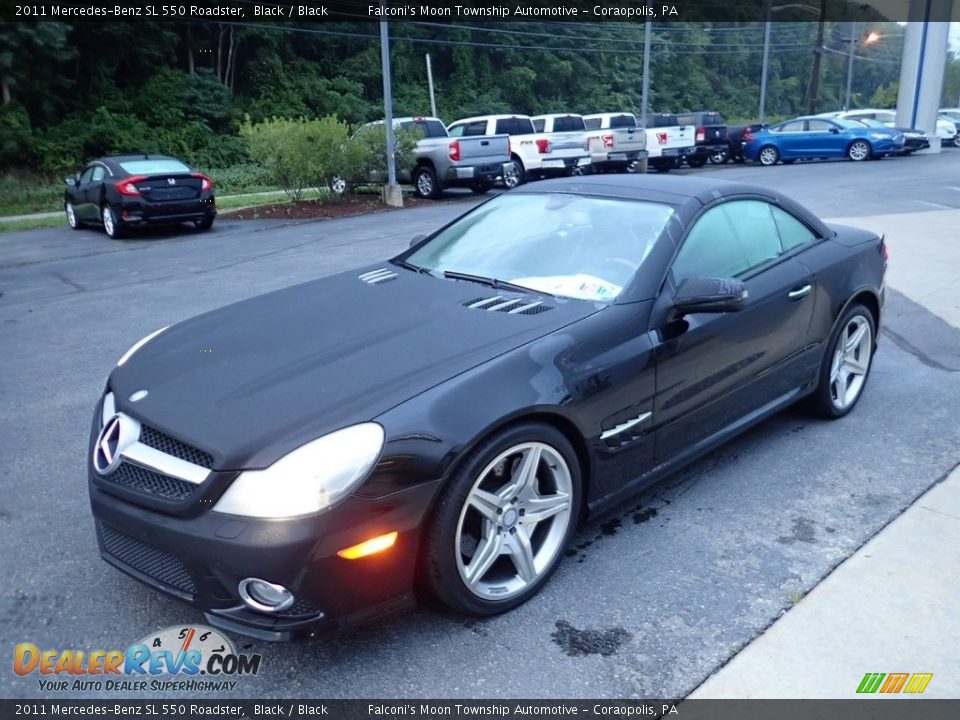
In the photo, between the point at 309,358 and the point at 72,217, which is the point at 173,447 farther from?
the point at 72,217

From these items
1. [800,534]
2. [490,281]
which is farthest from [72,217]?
[800,534]

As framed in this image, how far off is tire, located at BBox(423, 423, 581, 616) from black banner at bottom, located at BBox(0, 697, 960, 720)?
41 centimetres

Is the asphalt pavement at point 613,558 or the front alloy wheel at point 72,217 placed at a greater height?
the asphalt pavement at point 613,558

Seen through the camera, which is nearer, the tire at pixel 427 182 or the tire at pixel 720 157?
the tire at pixel 427 182

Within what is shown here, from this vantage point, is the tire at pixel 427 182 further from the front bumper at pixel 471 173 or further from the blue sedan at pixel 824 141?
the blue sedan at pixel 824 141

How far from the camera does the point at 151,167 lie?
14750mm

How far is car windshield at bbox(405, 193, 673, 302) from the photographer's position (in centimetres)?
386

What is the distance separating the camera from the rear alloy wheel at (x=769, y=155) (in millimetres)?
27719

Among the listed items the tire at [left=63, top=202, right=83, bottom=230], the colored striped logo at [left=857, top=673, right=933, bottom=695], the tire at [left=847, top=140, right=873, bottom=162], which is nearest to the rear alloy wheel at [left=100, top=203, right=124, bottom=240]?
the tire at [left=63, top=202, right=83, bottom=230]

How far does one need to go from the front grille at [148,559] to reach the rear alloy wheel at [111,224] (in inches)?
498

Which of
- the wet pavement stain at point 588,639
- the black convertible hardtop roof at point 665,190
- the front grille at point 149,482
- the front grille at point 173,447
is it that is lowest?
the wet pavement stain at point 588,639

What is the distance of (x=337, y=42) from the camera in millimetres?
41344

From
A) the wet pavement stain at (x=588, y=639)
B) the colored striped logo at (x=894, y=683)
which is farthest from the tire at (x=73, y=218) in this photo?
the colored striped logo at (x=894, y=683)

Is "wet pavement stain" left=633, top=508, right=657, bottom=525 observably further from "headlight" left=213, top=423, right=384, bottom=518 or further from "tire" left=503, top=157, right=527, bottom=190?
"tire" left=503, top=157, right=527, bottom=190
